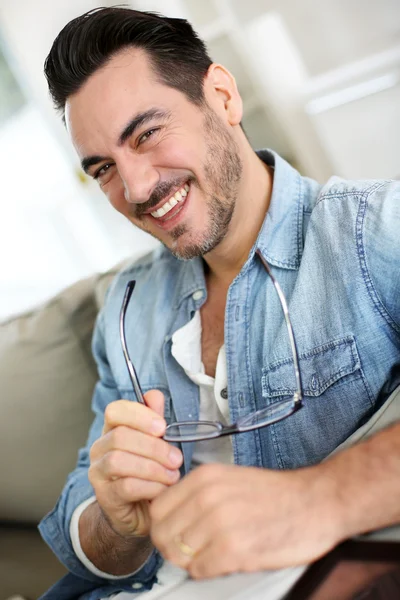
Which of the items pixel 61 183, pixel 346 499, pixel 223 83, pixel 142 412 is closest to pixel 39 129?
pixel 61 183

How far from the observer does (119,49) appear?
3.44 feet

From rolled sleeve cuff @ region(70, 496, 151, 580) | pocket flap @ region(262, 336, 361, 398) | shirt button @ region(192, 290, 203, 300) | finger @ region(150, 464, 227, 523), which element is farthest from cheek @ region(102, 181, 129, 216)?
finger @ region(150, 464, 227, 523)

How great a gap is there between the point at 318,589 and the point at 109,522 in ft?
1.66

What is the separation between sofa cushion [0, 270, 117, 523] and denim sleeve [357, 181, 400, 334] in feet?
2.60

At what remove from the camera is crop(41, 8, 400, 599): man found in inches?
23.0

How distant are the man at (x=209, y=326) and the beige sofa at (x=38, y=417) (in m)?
0.12

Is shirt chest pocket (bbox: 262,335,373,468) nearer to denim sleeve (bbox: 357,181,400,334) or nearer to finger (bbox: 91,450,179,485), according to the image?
denim sleeve (bbox: 357,181,400,334)

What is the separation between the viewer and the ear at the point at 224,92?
1.14m

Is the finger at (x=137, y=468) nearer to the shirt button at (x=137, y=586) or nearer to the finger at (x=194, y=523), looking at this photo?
the finger at (x=194, y=523)

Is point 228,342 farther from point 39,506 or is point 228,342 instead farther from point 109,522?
point 39,506

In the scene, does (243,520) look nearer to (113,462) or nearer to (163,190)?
(113,462)

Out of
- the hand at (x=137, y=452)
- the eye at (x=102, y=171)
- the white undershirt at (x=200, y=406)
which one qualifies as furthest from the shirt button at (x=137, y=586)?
the eye at (x=102, y=171)

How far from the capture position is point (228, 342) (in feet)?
3.21

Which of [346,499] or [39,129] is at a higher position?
[39,129]
